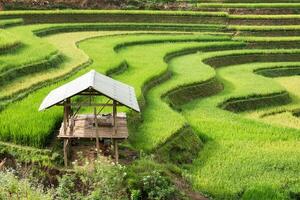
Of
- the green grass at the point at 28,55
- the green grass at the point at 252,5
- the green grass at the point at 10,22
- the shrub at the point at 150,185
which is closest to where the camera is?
the shrub at the point at 150,185

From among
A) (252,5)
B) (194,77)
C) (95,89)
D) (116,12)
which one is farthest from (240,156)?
(252,5)

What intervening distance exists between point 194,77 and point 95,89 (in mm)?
7203

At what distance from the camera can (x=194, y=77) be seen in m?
14.2

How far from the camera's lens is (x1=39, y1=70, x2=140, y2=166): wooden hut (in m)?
7.41

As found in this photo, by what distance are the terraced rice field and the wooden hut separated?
0.41m

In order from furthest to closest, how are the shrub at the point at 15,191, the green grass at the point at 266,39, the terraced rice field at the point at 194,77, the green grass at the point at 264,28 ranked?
the green grass at the point at 264,28 → the green grass at the point at 266,39 → the terraced rice field at the point at 194,77 → the shrub at the point at 15,191

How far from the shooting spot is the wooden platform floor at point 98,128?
7738mm

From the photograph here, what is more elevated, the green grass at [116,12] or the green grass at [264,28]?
the green grass at [116,12]

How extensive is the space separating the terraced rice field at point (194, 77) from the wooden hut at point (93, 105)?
1.34 feet

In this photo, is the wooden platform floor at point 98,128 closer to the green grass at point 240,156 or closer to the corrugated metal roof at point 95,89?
the corrugated metal roof at point 95,89

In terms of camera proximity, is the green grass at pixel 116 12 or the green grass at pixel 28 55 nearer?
the green grass at pixel 28 55

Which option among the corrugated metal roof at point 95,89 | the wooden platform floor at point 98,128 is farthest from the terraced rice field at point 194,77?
the corrugated metal roof at point 95,89

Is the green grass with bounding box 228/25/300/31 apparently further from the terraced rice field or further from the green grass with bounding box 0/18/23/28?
the green grass with bounding box 0/18/23/28

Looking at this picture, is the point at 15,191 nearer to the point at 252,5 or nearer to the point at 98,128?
the point at 98,128
